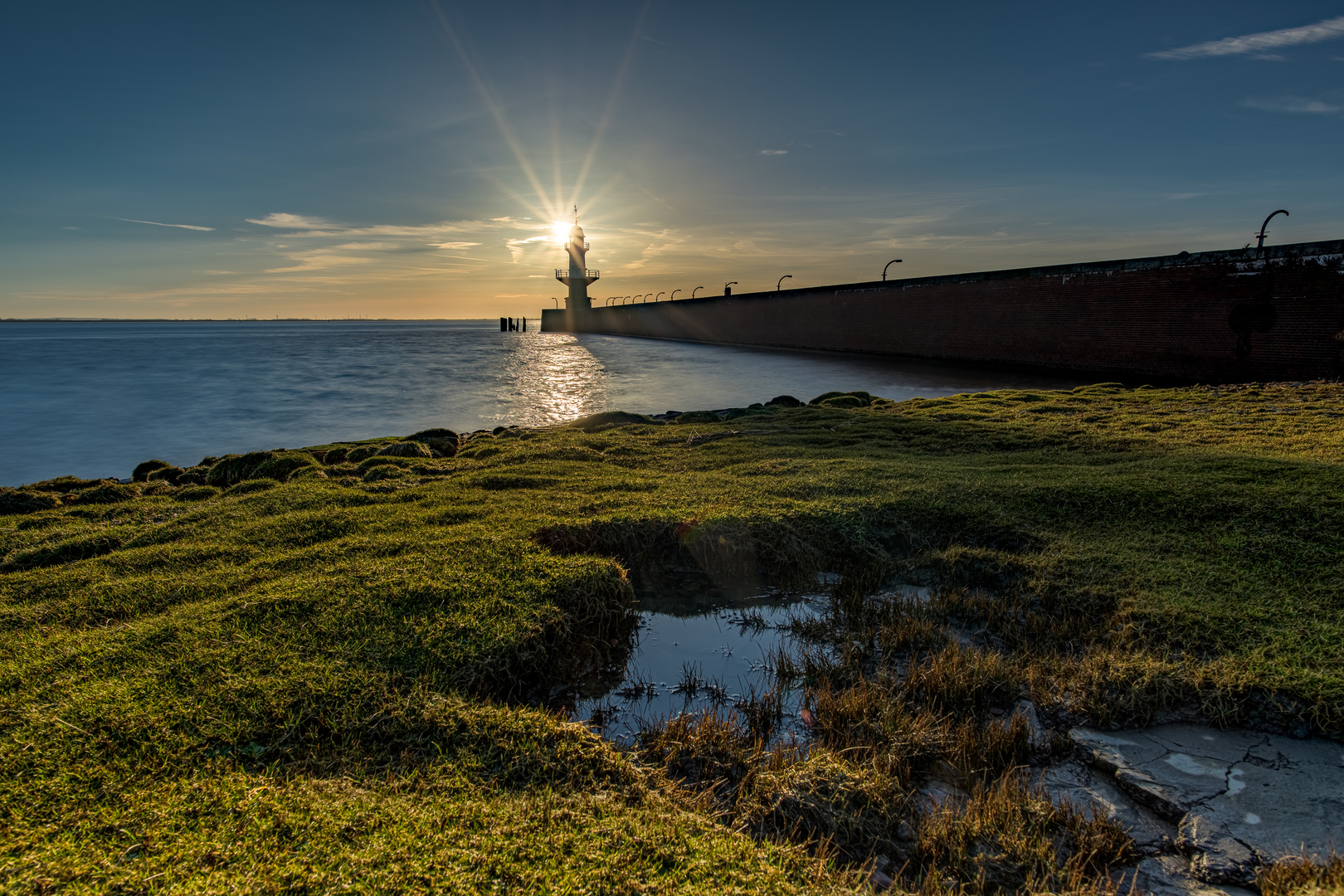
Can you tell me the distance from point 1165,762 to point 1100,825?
558 mm

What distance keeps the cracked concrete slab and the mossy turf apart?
0.16 meters

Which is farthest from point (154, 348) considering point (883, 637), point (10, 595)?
point (883, 637)

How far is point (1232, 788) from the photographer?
8.00 ft

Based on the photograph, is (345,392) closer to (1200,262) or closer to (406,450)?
(406,450)

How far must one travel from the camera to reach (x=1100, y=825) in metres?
2.33

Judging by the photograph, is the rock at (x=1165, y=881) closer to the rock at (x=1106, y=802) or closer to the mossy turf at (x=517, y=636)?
the rock at (x=1106, y=802)

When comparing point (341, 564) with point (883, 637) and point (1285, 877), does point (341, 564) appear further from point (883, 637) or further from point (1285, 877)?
point (1285, 877)

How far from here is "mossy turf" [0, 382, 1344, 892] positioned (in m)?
2.04

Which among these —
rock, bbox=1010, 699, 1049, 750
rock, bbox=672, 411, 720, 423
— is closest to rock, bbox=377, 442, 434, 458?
rock, bbox=672, 411, 720, 423

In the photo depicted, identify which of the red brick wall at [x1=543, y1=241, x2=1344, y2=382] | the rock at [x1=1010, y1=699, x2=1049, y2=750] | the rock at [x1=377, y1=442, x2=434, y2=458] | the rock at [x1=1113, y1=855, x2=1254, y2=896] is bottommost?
the rock at [x1=1113, y1=855, x2=1254, y2=896]

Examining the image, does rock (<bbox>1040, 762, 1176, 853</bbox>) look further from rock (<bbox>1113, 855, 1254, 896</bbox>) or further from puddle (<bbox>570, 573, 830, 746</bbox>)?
puddle (<bbox>570, 573, 830, 746</bbox>)

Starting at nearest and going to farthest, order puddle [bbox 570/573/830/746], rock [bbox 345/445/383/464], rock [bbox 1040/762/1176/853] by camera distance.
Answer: rock [bbox 1040/762/1176/853]
puddle [bbox 570/573/830/746]
rock [bbox 345/445/383/464]

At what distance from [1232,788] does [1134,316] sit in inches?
812

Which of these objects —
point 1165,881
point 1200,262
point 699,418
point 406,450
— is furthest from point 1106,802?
point 1200,262
